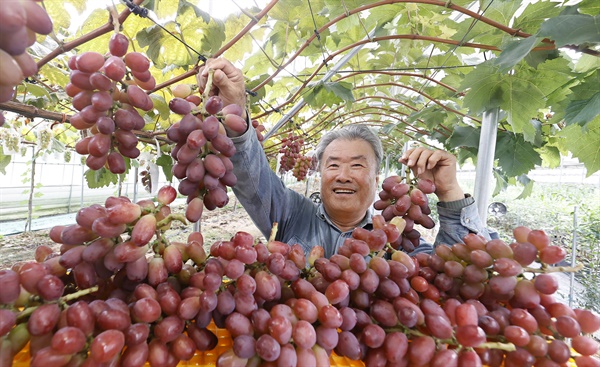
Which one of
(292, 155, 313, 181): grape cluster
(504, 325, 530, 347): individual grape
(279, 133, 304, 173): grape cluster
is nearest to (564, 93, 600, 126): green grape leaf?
(504, 325, 530, 347): individual grape

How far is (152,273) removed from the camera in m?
0.43

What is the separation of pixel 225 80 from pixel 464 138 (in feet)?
4.81

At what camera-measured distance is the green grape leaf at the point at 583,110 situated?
83 cm

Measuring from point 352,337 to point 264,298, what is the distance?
138mm

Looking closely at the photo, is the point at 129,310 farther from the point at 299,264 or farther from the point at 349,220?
the point at 349,220

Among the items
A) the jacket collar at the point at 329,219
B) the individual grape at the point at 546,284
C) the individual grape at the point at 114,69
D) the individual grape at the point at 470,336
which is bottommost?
the individual grape at the point at 470,336

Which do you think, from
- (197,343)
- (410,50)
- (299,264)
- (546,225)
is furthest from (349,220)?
(546,225)

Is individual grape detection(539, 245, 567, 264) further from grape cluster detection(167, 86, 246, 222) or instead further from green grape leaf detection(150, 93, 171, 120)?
green grape leaf detection(150, 93, 171, 120)

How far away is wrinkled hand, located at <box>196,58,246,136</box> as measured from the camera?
26.0 inches

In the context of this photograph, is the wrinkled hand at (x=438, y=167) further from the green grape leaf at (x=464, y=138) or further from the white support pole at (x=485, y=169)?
the green grape leaf at (x=464, y=138)

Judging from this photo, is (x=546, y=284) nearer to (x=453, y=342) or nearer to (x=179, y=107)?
(x=453, y=342)

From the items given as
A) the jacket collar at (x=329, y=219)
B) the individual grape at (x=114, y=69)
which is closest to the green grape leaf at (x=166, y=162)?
the jacket collar at (x=329, y=219)

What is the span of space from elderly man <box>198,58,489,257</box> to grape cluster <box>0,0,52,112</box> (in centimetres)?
57

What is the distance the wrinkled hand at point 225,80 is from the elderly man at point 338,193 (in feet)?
0.47
